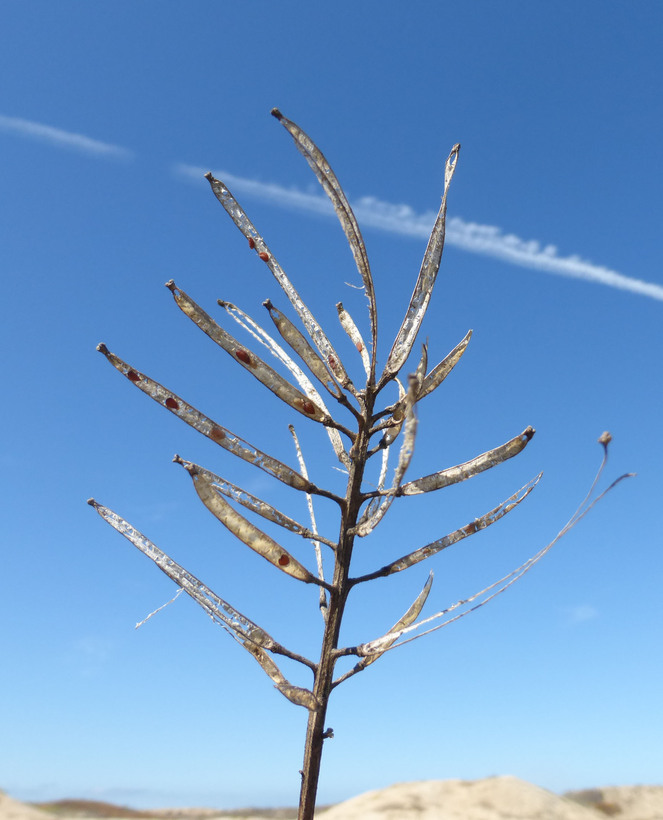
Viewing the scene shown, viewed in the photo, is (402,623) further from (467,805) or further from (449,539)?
(467,805)

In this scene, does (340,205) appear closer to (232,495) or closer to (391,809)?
(232,495)

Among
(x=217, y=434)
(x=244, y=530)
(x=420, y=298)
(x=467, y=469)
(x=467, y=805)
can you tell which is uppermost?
(x=420, y=298)

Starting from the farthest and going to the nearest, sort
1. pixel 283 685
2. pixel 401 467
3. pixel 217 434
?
pixel 217 434 → pixel 283 685 → pixel 401 467

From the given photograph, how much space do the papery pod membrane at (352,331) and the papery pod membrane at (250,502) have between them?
4.32ft

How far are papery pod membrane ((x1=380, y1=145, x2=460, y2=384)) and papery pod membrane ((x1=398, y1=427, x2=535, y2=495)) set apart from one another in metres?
0.84

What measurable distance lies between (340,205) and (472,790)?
21.4 feet

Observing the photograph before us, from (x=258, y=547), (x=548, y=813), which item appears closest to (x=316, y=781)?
(x=258, y=547)

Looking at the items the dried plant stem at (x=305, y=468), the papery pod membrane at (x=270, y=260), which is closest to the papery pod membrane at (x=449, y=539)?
the dried plant stem at (x=305, y=468)

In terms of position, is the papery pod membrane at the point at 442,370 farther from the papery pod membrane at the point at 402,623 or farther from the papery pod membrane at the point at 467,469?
the papery pod membrane at the point at 402,623

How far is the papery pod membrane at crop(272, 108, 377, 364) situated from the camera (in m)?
4.86

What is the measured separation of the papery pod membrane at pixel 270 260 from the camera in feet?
16.1

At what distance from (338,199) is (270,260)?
672mm

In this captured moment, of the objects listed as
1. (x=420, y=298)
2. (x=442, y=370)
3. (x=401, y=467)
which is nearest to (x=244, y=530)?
(x=401, y=467)

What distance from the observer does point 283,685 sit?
13.4 ft
